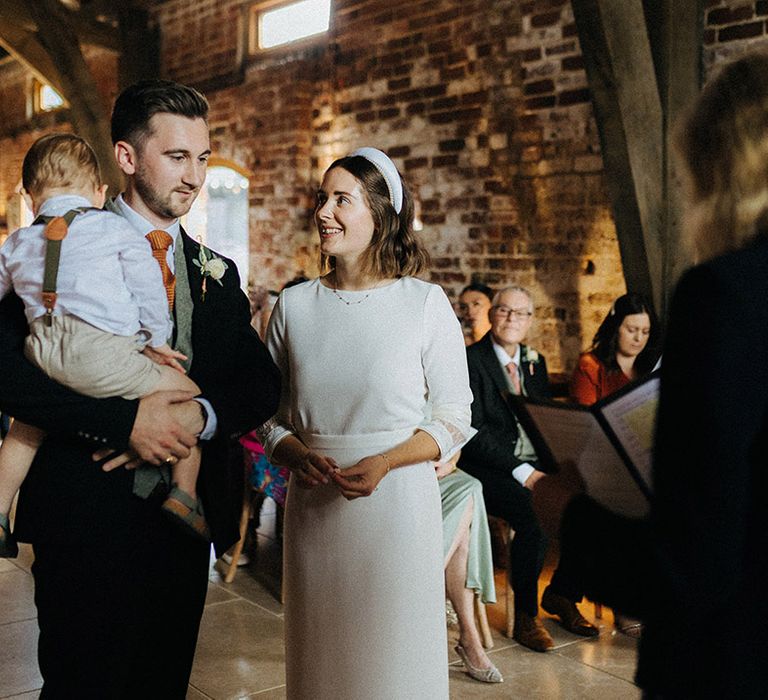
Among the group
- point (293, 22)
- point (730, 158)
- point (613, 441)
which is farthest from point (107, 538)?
point (293, 22)

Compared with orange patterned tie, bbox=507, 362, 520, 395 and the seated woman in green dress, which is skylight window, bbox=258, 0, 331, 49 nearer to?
orange patterned tie, bbox=507, 362, 520, 395

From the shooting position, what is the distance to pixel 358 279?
7.52 feet

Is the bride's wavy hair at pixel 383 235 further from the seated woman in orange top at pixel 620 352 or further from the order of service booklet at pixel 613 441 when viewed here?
the seated woman in orange top at pixel 620 352

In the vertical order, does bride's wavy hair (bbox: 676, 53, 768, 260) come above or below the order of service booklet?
above

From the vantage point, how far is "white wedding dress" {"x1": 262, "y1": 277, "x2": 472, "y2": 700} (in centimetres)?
212

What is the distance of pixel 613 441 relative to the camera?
1.22 meters

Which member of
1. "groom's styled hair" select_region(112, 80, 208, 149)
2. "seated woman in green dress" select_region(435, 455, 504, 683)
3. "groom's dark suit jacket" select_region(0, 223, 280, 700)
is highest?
"groom's styled hair" select_region(112, 80, 208, 149)

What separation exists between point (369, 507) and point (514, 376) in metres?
2.19

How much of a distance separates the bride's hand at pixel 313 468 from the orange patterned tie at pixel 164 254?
52cm

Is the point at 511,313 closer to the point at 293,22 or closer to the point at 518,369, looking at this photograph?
the point at 518,369

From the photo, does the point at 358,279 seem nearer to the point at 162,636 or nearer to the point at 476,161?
the point at 162,636

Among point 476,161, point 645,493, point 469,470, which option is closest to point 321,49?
point 476,161

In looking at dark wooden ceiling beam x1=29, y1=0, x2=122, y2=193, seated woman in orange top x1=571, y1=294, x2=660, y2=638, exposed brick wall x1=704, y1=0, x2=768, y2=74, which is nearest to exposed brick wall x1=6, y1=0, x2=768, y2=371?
exposed brick wall x1=704, y1=0, x2=768, y2=74

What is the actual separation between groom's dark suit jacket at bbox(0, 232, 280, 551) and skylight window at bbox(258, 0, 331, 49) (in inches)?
215
